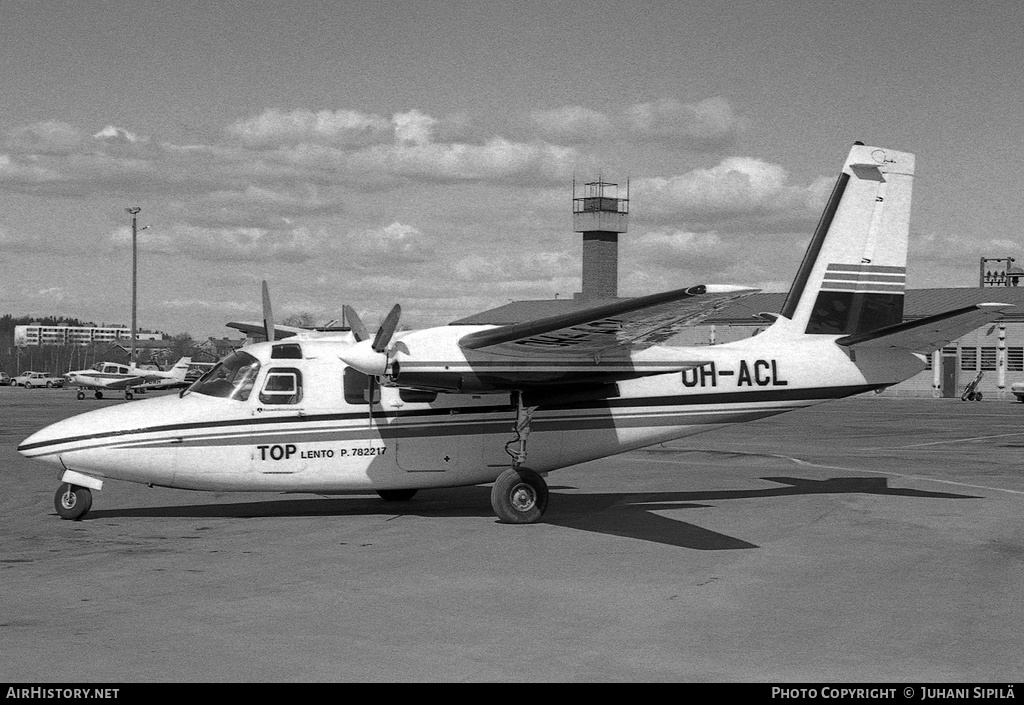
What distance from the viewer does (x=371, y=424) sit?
15.6 metres

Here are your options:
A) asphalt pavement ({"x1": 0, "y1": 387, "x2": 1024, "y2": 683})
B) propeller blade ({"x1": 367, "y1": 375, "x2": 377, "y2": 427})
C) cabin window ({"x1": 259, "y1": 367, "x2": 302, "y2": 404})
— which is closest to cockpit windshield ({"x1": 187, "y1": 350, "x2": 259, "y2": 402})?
cabin window ({"x1": 259, "y1": 367, "x2": 302, "y2": 404})

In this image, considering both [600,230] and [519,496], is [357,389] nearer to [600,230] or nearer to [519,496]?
[519,496]

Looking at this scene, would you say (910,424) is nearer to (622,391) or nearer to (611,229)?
(622,391)

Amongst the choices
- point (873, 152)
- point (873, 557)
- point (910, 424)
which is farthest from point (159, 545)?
point (910, 424)

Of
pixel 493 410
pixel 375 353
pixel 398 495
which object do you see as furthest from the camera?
pixel 398 495

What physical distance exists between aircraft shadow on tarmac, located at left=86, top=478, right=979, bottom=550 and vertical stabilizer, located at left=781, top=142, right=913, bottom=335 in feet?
10.1

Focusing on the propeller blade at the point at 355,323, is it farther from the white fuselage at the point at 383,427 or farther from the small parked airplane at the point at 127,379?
the small parked airplane at the point at 127,379

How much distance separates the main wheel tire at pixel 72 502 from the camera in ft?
49.5

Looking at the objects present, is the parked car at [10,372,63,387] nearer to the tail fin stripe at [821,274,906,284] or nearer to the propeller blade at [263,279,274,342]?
the propeller blade at [263,279,274,342]

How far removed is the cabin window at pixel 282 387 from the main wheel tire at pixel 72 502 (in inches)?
112

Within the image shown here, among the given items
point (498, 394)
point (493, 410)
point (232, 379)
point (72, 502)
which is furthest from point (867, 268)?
point (72, 502)

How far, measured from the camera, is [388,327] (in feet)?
46.9

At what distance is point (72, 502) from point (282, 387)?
11.1 ft

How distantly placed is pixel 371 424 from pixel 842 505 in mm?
7528
